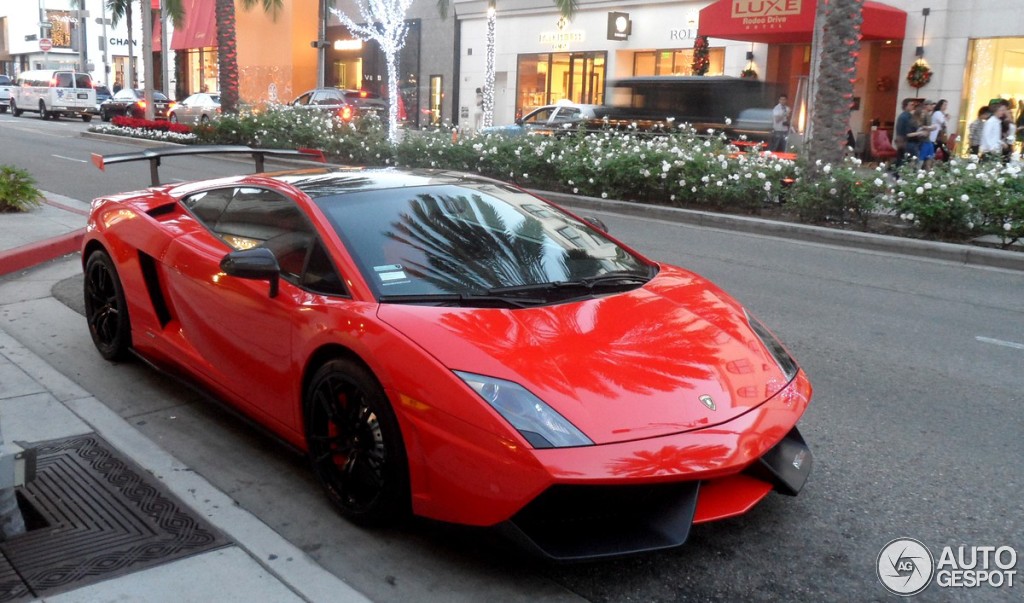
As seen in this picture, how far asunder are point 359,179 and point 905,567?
303cm

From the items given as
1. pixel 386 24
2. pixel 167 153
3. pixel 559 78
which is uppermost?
pixel 386 24

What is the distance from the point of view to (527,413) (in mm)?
3250

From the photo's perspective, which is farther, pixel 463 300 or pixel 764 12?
pixel 764 12

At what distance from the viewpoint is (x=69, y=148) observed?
2470cm

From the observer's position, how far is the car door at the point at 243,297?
4.18 meters

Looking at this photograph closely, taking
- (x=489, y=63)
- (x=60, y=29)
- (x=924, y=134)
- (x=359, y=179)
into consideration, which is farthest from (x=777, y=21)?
(x=60, y=29)

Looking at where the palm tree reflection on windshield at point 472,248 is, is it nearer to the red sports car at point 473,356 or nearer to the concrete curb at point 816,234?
the red sports car at point 473,356

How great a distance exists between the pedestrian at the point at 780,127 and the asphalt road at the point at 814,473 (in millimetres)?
12462

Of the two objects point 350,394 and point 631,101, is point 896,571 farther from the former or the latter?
point 631,101

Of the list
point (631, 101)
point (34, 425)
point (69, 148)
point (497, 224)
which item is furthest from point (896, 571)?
point (69, 148)

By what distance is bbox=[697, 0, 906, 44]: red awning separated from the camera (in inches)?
903

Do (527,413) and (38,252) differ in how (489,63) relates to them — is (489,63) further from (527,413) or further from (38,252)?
(527,413)

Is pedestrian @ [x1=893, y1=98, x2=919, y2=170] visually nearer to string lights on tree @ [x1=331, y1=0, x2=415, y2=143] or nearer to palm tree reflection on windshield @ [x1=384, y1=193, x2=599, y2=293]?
palm tree reflection on windshield @ [x1=384, y1=193, x2=599, y2=293]

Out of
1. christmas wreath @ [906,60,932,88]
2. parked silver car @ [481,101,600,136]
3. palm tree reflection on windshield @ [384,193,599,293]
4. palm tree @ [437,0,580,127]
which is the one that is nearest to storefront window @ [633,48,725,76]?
palm tree @ [437,0,580,127]
